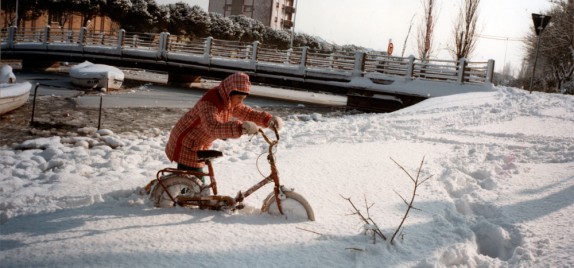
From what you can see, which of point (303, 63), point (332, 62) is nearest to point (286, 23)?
point (303, 63)

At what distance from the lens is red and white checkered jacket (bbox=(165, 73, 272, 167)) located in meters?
3.27

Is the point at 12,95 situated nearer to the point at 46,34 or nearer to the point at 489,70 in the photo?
the point at 489,70

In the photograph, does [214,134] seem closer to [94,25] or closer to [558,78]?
[558,78]

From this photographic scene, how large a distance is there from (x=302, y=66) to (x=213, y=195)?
16.2m

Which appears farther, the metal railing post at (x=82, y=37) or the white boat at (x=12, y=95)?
the metal railing post at (x=82, y=37)

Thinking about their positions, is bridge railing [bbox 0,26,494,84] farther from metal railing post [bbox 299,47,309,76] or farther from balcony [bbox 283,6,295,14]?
balcony [bbox 283,6,295,14]

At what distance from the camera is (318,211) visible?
3660 millimetres

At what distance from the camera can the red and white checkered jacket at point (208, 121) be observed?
10.7 ft

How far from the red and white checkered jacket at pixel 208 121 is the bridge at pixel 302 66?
1382 cm

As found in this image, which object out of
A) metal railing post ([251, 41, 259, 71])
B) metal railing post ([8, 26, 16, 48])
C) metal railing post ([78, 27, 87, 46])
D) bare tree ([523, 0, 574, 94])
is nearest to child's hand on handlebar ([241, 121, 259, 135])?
metal railing post ([251, 41, 259, 71])

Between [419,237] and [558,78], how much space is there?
38.7m

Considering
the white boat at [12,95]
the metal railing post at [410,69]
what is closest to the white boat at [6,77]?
the white boat at [12,95]

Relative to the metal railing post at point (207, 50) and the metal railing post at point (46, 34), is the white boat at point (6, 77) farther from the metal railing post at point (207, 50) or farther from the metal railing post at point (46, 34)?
the metal railing post at point (46, 34)

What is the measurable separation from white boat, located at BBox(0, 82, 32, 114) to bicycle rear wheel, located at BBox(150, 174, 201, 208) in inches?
320
